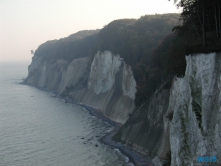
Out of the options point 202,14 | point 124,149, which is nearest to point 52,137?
point 124,149

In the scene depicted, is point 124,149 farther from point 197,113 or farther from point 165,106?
point 197,113

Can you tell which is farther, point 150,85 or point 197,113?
point 150,85

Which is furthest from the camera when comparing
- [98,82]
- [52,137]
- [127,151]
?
[98,82]

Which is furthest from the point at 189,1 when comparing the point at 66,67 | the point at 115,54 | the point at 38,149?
the point at 66,67

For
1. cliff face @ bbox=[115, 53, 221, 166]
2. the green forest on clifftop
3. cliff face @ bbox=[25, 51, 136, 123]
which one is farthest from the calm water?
the green forest on clifftop

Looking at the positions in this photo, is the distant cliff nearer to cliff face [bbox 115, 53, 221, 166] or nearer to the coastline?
cliff face [bbox 115, 53, 221, 166]

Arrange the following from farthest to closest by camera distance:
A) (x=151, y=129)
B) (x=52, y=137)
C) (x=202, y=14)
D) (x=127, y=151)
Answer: (x=52, y=137) → (x=127, y=151) → (x=151, y=129) → (x=202, y=14)
